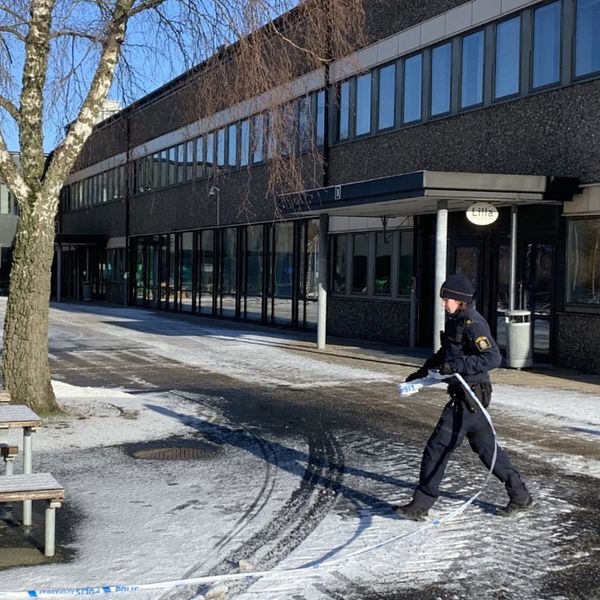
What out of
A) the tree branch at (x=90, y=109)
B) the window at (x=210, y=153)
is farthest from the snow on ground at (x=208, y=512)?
the window at (x=210, y=153)

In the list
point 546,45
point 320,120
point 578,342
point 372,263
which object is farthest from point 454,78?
point 578,342

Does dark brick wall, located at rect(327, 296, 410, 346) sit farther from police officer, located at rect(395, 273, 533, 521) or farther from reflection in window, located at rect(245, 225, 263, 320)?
police officer, located at rect(395, 273, 533, 521)

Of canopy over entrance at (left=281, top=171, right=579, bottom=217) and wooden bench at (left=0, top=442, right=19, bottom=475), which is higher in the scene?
canopy over entrance at (left=281, top=171, right=579, bottom=217)

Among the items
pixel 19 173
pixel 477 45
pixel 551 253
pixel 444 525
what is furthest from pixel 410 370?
pixel 444 525

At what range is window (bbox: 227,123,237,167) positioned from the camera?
28.6 m

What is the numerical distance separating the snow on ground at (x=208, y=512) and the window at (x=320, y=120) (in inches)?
493

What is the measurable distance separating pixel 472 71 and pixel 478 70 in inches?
8.7

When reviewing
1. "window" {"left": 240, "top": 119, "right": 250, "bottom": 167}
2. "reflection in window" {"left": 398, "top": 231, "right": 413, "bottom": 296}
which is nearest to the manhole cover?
"reflection in window" {"left": 398, "top": 231, "right": 413, "bottom": 296}

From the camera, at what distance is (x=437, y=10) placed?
1856cm

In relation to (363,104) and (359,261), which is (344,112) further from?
(359,261)

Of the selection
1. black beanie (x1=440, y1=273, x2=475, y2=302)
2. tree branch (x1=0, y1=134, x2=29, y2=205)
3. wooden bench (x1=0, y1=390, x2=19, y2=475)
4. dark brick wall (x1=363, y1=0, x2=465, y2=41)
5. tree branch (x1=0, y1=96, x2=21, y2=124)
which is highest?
dark brick wall (x1=363, y1=0, x2=465, y2=41)

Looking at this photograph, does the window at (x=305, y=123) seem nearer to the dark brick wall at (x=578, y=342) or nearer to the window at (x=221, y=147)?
the dark brick wall at (x=578, y=342)

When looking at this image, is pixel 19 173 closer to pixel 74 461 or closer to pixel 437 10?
pixel 74 461

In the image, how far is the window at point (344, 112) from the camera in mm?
22156
